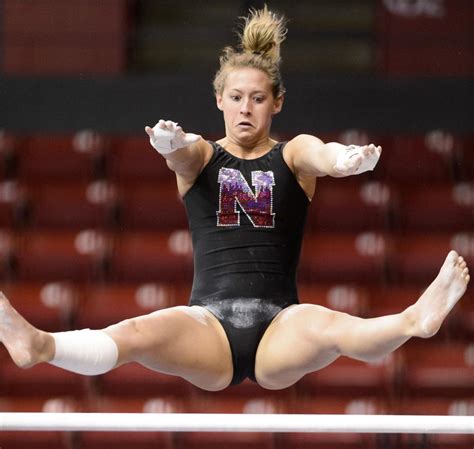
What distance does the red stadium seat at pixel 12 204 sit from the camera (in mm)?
6734

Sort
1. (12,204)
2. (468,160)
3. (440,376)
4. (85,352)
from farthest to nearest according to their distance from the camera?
(468,160), (12,204), (440,376), (85,352)

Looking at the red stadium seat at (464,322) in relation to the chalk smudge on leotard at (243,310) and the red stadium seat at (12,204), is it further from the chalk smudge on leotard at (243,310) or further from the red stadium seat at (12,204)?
the chalk smudge on leotard at (243,310)

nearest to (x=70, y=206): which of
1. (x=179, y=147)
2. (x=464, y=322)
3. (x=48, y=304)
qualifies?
(x=48, y=304)

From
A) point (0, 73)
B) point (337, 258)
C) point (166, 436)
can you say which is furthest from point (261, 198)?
point (0, 73)

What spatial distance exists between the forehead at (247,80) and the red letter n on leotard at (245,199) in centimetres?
28

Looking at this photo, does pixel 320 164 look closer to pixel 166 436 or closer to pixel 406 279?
pixel 166 436

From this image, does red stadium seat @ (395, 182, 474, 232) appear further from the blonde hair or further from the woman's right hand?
the woman's right hand

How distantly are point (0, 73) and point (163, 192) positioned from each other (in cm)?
133

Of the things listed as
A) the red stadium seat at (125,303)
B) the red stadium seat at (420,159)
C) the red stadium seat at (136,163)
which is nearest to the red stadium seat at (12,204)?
the red stadium seat at (136,163)

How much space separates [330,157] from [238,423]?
2.71 ft

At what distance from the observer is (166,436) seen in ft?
18.3

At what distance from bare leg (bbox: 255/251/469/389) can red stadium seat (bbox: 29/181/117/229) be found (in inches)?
139

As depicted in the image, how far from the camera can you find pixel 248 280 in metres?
3.45

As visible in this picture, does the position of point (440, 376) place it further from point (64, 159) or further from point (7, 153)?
point (7, 153)
